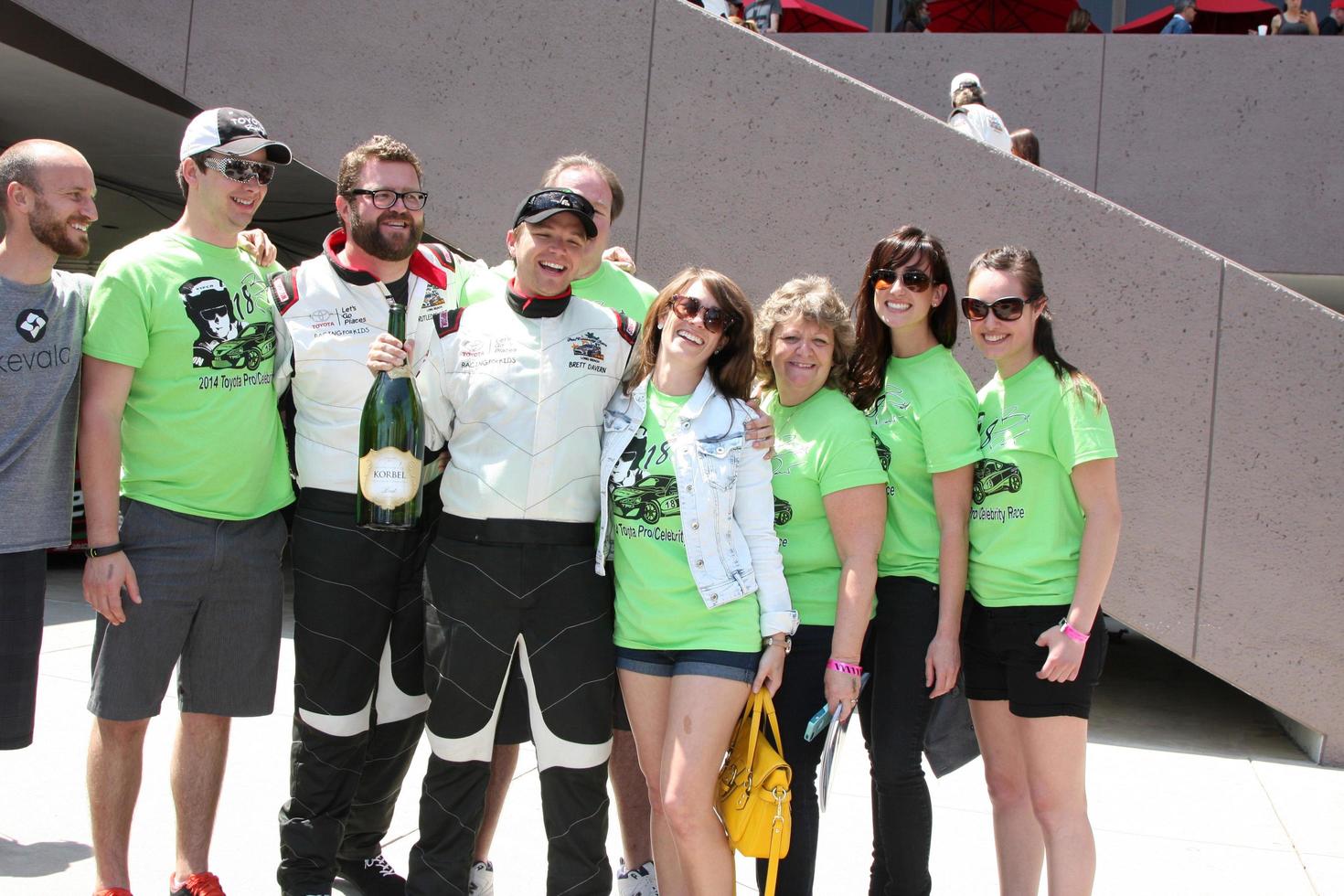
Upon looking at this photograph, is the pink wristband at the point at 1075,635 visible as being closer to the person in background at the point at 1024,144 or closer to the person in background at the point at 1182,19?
the person in background at the point at 1024,144

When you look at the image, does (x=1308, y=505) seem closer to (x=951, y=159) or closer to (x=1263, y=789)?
(x=1263, y=789)

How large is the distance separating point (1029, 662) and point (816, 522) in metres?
0.69

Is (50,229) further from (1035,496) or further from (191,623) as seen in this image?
(1035,496)

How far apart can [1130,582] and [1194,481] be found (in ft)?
1.94

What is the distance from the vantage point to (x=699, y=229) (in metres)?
6.31

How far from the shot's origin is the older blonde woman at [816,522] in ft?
9.95

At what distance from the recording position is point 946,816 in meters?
4.62

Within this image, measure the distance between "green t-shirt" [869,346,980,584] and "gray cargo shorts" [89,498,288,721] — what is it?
186cm

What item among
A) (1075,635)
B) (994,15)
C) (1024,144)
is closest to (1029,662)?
(1075,635)

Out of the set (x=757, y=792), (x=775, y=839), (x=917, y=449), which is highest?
(x=917, y=449)

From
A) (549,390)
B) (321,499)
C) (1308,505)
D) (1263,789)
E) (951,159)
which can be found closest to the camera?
(549,390)

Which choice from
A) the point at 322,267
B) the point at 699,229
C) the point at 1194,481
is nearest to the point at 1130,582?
the point at 1194,481

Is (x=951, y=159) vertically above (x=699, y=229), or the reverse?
(x=951, y=159)

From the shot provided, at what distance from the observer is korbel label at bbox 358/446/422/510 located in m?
3.17
